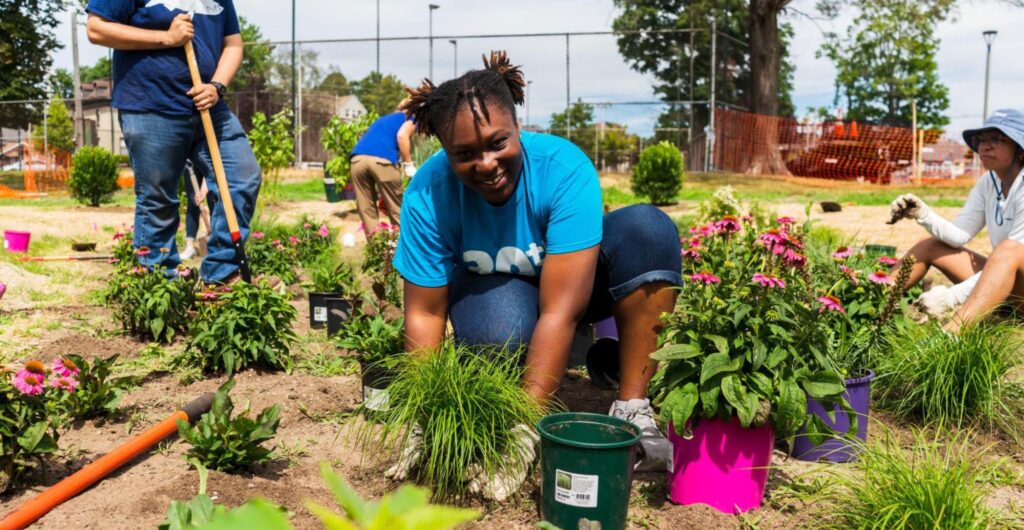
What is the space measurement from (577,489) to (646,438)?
0.54 m

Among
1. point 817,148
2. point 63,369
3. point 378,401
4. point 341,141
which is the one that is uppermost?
point 817,148

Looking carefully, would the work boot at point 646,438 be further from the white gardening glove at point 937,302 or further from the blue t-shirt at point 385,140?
the blue t-shirt at point 385,140

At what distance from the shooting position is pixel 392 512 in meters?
0.38

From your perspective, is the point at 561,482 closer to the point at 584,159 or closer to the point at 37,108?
the point at 584,159

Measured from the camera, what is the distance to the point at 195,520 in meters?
1.47

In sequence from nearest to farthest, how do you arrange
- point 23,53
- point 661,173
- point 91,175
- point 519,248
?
1. point 519,248
2. point 91,175
3. point 661,173
4. point 23,53

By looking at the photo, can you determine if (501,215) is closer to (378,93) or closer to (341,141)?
(341,141)

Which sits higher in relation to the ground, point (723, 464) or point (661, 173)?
point (661, 173)

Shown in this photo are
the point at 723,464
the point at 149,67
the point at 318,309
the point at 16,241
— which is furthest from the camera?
the point at 16,241

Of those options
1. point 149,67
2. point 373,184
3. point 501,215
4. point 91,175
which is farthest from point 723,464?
point 91,175

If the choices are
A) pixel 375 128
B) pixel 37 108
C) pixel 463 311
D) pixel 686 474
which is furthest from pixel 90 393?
pixel 37 108

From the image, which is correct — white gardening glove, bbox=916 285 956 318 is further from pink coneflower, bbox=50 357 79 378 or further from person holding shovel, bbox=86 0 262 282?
pink coneflower, bbox=50 357 79 378

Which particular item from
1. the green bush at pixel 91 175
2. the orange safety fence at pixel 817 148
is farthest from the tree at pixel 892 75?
the green bush at pixel 91 175

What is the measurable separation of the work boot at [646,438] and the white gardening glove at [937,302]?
1862 millimetres
